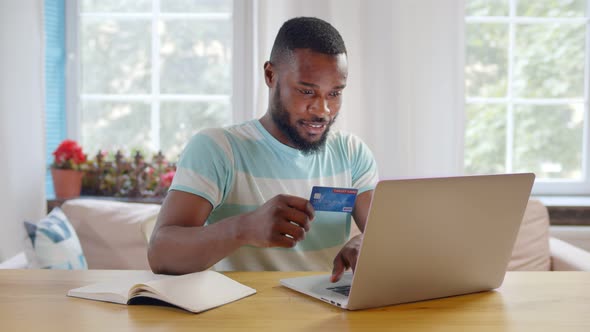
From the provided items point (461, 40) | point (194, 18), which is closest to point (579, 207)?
point (461, 40)

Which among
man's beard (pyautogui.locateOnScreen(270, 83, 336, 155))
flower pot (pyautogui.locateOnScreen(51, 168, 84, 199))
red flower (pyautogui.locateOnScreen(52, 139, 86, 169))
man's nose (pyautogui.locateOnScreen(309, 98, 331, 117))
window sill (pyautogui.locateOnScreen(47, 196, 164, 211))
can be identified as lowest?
window sill (pyautogui.locateOnScreen(47, 196, 164, 211))

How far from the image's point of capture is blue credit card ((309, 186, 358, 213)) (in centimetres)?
118

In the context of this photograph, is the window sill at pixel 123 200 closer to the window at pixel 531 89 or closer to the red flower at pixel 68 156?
the red flower at pixel 68 156

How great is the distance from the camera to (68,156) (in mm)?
3199

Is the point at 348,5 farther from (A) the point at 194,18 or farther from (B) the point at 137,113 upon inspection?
(B) the point at 137,113

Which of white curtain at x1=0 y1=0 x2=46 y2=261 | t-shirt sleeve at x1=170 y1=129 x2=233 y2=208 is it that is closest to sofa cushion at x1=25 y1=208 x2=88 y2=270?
white curtain at x1=0 y1=0 x2=46 y2=261

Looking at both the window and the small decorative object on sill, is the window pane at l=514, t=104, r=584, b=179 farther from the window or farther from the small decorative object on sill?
the small decorative object on sill

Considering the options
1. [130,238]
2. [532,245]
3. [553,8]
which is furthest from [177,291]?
[553,8]

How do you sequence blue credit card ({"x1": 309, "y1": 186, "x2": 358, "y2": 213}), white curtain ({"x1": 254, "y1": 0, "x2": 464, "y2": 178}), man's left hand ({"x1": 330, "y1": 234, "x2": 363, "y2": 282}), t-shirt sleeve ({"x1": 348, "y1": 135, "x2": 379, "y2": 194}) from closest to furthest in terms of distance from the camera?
1. blue credit card ({"x1": 309, "y1": 186, "x2": 358, "y2": 213})
2. man's left hand ({"x1": 330, "y1": 234, "x2": 363, "y2": 282})
3. t-shirt sleeve ({"x1": 348, "y1": 135, "x2": 379, "y2": 194})
4. white curtain ({"x1": 254, "y1": 0, "x2": 464, "y2": 178})

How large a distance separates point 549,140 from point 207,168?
2.29 metres

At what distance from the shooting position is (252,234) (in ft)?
4.36

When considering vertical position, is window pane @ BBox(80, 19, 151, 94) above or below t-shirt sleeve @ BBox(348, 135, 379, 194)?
above

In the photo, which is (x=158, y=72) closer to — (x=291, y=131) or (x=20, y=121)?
(x=20, y=121)

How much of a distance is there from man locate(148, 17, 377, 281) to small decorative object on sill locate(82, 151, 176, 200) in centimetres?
144
